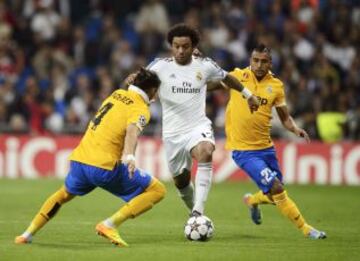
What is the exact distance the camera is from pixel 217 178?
67.7 feet

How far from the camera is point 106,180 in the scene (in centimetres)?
959

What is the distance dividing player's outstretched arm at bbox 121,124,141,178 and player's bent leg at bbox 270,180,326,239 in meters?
2.16

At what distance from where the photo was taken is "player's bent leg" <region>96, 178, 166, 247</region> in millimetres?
9586

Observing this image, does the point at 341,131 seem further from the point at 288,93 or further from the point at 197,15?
the point at 197,15

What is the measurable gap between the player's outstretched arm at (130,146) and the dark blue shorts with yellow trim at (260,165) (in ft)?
7.18

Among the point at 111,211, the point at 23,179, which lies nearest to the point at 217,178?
the point at 23,179

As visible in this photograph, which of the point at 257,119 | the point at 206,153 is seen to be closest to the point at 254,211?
the point at 257,119

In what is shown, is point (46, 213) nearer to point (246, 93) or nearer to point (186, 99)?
point (186, 99)

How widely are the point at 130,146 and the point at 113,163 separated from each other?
42cm

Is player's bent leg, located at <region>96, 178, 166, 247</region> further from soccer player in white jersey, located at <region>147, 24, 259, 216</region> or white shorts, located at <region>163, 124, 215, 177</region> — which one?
white shorts, located at <region>163, 124, 215, 177</region>

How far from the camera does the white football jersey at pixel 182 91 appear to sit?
36.1ft

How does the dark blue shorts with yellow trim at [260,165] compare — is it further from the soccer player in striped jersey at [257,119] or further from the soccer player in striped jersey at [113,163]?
the soccer player in striped jersey at [113,163]

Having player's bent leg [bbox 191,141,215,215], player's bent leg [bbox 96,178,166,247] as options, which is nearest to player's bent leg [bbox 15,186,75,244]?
player's bent leg [bbox 96,178,166,247]

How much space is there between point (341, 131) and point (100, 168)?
40.3 feet
